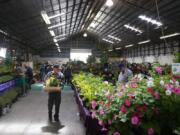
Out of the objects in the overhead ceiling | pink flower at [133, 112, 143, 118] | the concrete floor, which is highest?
the overhead ceiling

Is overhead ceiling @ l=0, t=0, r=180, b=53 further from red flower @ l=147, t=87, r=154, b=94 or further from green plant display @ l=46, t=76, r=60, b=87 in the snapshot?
red flower @ l=147, t=87, r=154, b=94

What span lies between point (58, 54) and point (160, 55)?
51.2ft

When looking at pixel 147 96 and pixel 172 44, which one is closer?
pixel 147 96

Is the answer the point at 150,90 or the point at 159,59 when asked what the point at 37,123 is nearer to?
the point at 150,90

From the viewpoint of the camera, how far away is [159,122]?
99.7 inches

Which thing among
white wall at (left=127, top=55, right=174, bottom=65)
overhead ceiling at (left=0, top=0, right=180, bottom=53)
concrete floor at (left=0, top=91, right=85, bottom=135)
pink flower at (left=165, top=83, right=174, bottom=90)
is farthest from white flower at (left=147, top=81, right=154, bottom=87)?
white wall at (left=127, top=55, right=174, bottom=65)

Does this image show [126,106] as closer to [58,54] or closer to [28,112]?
[28,112]

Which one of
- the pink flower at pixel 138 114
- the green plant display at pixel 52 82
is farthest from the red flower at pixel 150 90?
the green plant display at pixel 52 82

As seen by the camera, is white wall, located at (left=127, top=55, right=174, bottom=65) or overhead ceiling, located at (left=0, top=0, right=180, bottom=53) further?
white wall, located at (left=127, top=55, right=174, bottom=65)

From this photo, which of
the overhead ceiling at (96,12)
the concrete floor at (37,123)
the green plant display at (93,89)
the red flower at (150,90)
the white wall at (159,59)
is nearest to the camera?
the red flower at (150,90)

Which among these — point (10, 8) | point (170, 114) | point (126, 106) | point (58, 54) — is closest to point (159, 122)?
point (170, 114)

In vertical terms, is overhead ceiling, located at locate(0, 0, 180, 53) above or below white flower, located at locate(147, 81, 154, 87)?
above

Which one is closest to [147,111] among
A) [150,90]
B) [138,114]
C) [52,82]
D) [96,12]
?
[138,114]

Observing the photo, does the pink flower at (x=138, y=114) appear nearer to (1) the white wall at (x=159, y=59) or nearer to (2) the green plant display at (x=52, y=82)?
(2) the green plant display at (x=52, y=82)
